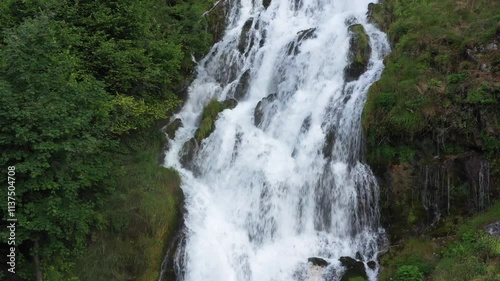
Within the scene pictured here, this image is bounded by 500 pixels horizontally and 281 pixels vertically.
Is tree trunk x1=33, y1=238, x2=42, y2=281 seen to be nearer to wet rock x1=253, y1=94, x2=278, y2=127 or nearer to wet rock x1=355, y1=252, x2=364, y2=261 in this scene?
wet rock x1=355, y1=252, x2=364, y2=261

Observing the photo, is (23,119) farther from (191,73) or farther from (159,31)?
(191,73)

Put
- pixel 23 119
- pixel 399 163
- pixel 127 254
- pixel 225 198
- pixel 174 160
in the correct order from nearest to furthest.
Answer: pixel 23 119 → pixel 127 254 → pixel 399 163 → pixel 225 198 → pixel 174 160

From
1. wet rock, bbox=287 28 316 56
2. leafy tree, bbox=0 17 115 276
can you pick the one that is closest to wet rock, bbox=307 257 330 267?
leafy tree, bbox=0 17 115 276

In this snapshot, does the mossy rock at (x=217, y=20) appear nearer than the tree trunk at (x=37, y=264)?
No

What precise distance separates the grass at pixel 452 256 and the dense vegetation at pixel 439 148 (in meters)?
0.03

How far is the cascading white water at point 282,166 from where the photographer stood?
1236 cm

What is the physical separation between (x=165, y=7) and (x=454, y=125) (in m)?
13.0

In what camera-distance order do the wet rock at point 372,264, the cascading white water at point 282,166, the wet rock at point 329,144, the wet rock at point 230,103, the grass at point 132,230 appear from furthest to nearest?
the wet rock at point 230,103, the wet rock at point 329,144, the cascading white water at point 282,166, the wet rock at point 372,264, the grass at point 132,230

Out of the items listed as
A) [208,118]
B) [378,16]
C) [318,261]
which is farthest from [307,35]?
[318,261]

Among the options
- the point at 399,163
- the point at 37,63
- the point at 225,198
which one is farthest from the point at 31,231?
the point at 399,163

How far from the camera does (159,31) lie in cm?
1703

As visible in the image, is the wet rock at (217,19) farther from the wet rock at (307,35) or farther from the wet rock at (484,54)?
the wet rock at (484,54)

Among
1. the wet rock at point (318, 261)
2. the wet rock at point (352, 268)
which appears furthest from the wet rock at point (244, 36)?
the wet rock at point (352, 268)

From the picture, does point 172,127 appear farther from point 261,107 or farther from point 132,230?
point 132,230
